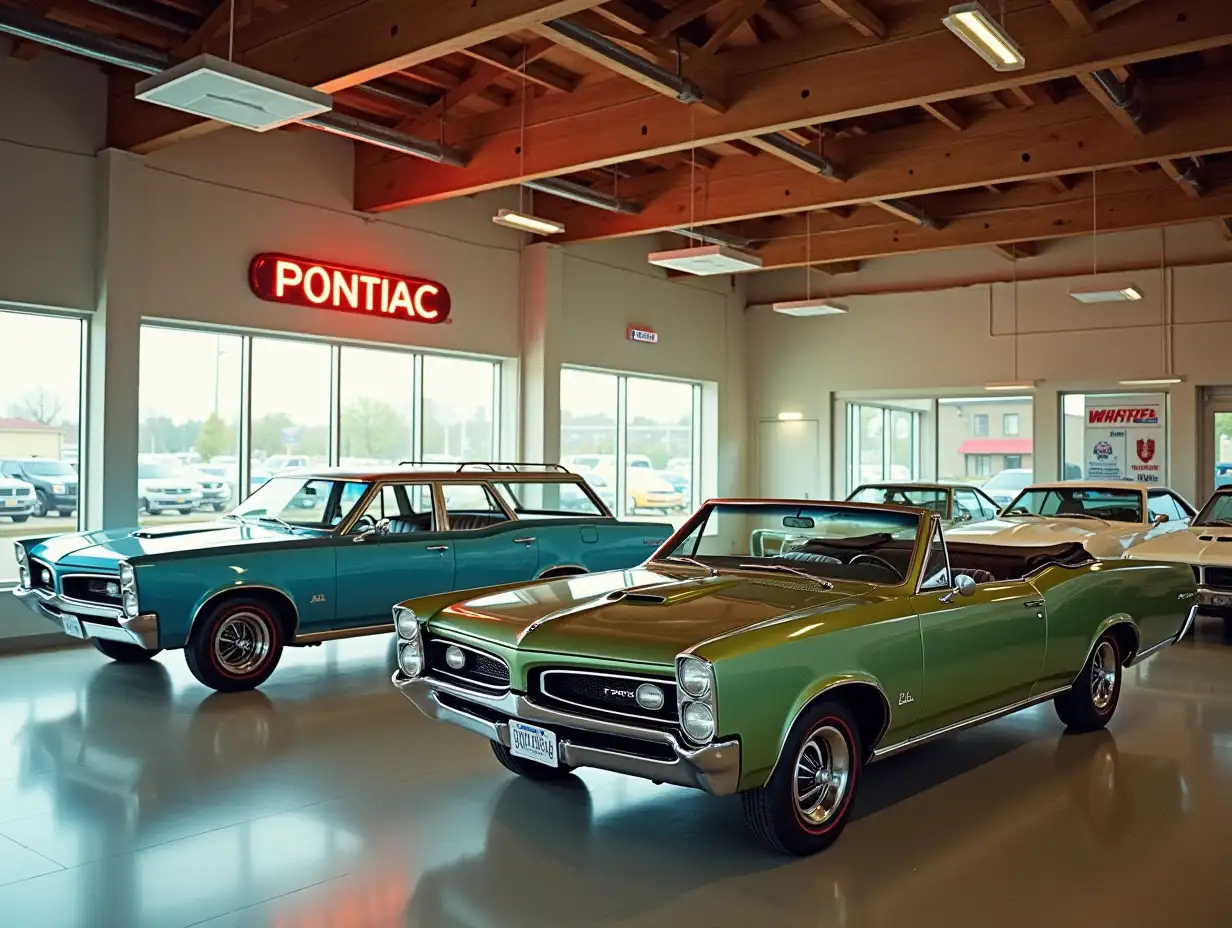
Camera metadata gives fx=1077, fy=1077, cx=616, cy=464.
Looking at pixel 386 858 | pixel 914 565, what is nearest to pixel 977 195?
pixel 914 565

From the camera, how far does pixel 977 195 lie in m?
13.1

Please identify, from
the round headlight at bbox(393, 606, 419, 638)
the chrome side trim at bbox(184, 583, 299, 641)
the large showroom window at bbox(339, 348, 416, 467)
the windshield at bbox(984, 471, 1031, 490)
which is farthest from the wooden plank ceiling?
the windshield at bbox(984, 471, 1031, 490)

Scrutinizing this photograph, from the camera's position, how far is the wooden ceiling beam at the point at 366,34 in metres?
6.24

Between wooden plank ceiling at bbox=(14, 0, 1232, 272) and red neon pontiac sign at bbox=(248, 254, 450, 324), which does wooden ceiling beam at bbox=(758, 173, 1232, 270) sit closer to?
wooden plank ceiling at bbox=(14, 0, 1232, 272)

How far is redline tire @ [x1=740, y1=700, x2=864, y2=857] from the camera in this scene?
3.87 meters

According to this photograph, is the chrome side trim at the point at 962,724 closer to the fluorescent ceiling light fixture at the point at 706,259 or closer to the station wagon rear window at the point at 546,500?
the station wagon rear window at the point at 546,500

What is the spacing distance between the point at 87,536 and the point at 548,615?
4.55 meters

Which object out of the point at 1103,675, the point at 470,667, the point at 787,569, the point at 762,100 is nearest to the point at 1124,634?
the point at 1103,675

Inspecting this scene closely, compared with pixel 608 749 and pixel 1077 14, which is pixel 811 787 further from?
pixel 1077 14

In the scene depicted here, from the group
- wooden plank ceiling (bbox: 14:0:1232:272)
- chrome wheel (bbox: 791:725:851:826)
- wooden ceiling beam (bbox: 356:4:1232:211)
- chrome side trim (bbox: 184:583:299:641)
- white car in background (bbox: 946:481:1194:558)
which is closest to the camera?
chrome wheel (bbox: 791:725:851:826)

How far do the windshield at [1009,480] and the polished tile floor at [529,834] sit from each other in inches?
384

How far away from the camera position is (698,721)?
360 cm

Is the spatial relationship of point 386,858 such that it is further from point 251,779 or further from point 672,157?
point 672,157

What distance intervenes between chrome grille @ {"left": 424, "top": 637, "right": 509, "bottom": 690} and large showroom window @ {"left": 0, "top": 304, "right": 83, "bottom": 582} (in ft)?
20.1
